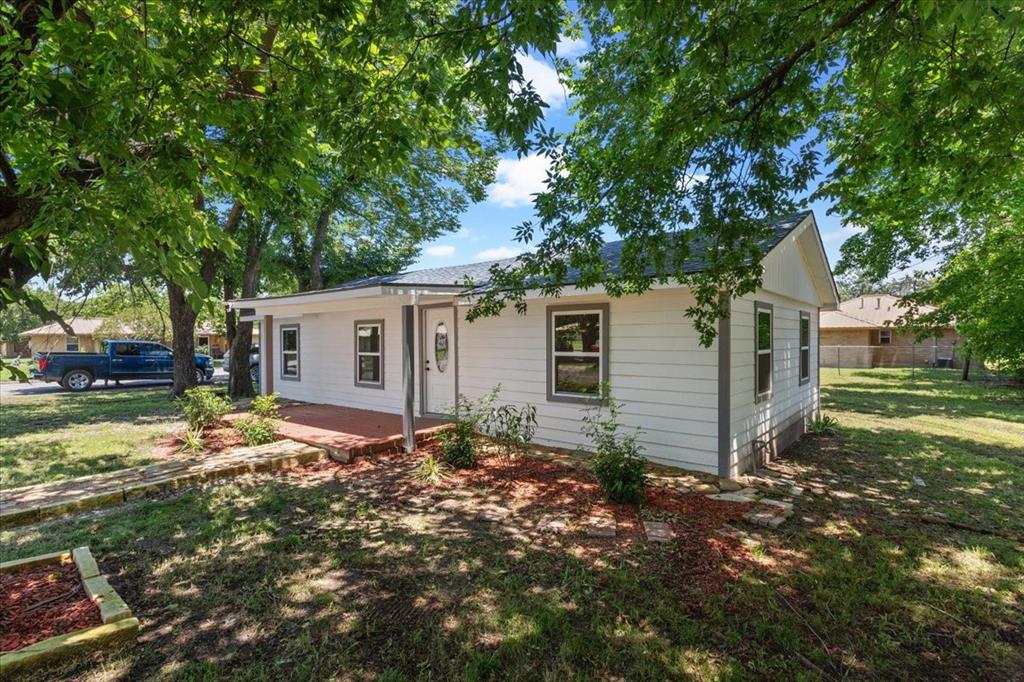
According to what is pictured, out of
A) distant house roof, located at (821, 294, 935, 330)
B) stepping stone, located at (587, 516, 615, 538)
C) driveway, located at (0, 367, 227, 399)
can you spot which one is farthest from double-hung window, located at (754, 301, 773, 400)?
distant house roof, located at (821, 294, 935, 330)

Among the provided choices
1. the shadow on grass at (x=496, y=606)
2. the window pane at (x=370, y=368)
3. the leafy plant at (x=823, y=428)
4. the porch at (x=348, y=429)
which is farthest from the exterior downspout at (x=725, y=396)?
the window pane at (x=370, y=368)

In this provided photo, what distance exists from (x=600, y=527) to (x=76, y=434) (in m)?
10.1

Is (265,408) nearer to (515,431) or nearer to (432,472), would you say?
(432,472)

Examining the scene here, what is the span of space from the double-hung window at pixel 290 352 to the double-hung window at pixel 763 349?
10500mm

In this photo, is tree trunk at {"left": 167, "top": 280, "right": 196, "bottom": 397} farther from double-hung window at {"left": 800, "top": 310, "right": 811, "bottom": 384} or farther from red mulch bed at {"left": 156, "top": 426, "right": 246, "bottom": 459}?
double-hung window at {"left": 800, "top": 310, "right": 811, "bottom": 384}

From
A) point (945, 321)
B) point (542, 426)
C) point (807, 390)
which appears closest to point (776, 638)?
point (542, 426)

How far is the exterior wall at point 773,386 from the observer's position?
6.42 metres

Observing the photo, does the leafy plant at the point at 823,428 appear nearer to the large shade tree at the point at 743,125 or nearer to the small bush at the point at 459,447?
the large shade tree at the point at 743,125

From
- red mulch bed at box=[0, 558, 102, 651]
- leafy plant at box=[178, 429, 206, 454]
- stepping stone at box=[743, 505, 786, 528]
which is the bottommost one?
stepping stone at box=[743, 505, 786, 528]

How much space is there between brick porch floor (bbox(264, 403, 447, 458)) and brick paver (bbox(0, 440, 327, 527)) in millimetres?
378

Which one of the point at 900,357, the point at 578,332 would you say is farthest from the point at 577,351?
the point at 900,357

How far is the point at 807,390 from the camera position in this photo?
10086mm

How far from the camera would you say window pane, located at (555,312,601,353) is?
7316 millimetres

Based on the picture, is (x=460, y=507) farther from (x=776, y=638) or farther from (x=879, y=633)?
(x=879, y=633)
